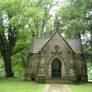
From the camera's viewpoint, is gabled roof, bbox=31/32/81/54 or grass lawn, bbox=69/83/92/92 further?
gabled roof, bbox=31/32/81/54

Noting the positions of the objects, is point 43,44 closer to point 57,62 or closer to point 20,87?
point 57,62

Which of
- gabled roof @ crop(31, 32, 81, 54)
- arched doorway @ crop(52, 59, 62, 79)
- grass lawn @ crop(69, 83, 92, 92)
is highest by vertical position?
gabled roof @ crop(31, 32, 81, 54)

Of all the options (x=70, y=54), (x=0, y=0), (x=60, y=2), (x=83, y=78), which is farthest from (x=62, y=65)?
(x=60, y=2)

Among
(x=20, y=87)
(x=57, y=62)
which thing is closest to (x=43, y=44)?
(x=57, y=62)

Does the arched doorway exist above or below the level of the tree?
below

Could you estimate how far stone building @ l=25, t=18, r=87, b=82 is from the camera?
20.3 m

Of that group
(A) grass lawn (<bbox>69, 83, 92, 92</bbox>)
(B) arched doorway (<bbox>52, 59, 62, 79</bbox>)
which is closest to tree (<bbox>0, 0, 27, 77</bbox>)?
(B) arched doorway (<bbox>52, 59, 62, 79</bbox>)

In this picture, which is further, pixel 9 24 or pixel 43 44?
pixel 43 44

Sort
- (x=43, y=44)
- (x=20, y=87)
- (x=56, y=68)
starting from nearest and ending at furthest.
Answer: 1. (x=20, y=87)
2. (x=56, y=68)
3. (x=43, y=44)

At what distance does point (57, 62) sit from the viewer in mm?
21266

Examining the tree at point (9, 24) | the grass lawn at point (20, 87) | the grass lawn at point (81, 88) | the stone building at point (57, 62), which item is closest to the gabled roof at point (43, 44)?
the stone building at point (57, 62)

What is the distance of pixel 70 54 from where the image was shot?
2109 centimetres

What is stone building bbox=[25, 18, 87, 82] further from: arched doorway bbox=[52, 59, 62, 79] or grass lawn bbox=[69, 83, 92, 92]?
grass lawn bbox=[69, 83, 92, 92]

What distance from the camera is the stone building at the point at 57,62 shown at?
20344 millimetres
